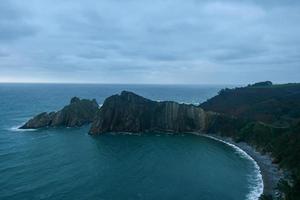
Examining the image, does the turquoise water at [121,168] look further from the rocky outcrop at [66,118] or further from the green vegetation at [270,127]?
the rocky outcrop at [66,118]

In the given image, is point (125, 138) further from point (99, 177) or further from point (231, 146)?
point (99, 177)

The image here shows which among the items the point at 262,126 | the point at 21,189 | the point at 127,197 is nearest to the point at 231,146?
the point at 262,126

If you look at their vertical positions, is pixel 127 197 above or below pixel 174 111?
below

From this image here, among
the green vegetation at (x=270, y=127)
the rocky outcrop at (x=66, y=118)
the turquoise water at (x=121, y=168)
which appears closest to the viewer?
the turquoise water at (x=121, y=168)

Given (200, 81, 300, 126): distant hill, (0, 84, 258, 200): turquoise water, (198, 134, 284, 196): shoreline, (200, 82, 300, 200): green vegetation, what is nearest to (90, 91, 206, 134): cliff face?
(200, 82, 300, 200): green vegetation

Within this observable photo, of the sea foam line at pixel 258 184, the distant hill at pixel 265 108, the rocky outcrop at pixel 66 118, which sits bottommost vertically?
the sea foam line at pixel 258 184

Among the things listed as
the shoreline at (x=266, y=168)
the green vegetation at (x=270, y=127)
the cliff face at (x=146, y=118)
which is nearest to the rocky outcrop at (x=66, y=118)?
the cliff face at (x=146, y=118)
